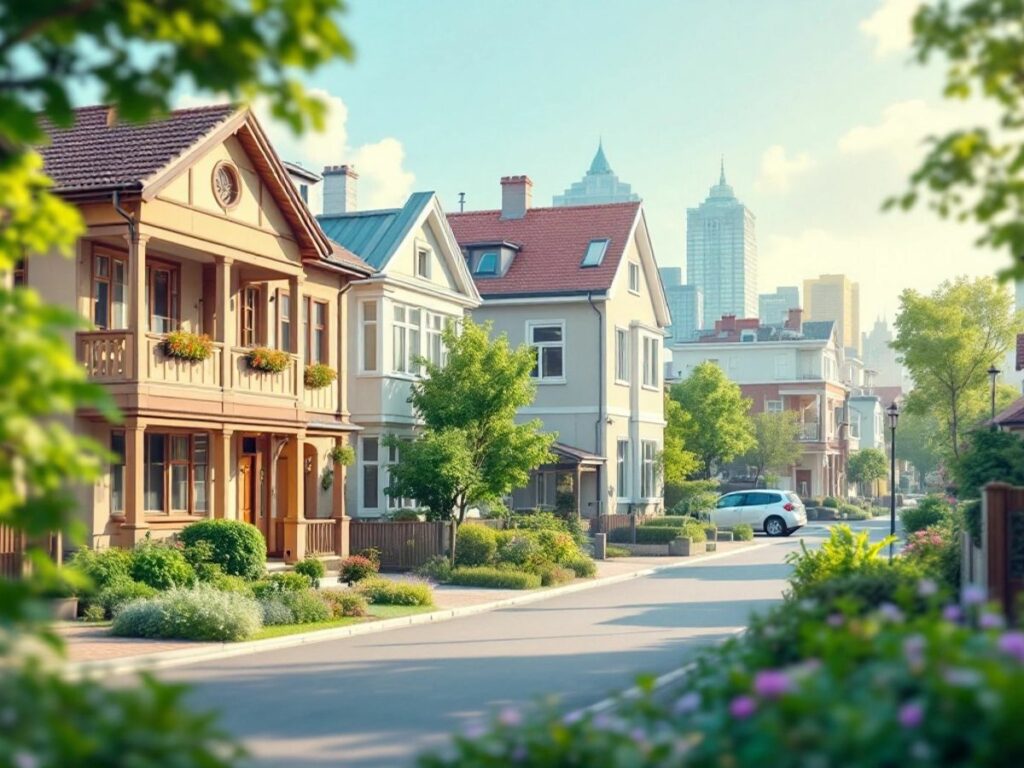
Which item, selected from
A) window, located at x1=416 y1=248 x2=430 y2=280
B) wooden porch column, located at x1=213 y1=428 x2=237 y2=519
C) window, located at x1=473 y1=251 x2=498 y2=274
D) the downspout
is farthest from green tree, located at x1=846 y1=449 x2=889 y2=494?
wooden porch column, located at x1=213 y1=428 x2=237 y2=519

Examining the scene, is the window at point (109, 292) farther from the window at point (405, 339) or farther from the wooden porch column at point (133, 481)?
the window at point (405, 339)

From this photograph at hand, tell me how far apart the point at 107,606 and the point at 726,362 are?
76.0 meters

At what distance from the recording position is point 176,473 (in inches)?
1088

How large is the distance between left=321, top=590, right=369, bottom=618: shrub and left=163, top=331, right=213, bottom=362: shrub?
Answer: 17.7 feet

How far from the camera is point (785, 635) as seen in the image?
851 centimetres

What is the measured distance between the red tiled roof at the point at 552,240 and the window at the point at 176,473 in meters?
19.2

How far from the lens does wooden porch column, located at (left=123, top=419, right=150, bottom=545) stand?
2364 centimetres

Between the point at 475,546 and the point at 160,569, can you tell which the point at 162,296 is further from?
the point at 475,546

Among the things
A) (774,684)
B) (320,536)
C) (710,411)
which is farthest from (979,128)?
(710,411)

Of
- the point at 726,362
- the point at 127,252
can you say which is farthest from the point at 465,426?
the point at 726,362

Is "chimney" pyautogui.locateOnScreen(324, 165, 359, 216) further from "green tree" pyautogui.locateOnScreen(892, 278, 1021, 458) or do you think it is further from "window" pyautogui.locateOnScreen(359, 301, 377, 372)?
"green tree" pyautogui.locateOnScreen(892, 278, 1021, 458)

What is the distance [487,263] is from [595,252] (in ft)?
12.0

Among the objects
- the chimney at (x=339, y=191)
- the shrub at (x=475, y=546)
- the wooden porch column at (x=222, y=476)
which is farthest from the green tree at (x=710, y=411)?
the wooden porch column at (x=222, y=476)

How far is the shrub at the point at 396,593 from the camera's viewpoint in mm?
24084
